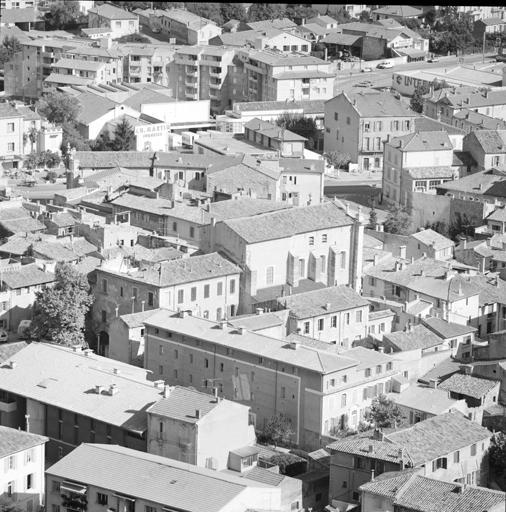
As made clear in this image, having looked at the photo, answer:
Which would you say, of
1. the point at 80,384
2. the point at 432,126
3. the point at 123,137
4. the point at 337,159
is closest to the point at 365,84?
the point at 432,126

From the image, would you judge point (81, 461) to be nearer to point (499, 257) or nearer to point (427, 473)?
point (427, 473)

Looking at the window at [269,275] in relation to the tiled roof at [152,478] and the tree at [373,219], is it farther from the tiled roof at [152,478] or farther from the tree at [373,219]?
the tiled roof at [152,478]

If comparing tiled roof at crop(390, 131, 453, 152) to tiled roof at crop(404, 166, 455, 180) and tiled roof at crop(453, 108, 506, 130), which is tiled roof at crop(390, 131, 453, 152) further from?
tiled roof at crop(453, 108, 506, 130)

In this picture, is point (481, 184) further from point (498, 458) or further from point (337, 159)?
point (498, 458)

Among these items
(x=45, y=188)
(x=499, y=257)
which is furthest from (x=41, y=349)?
(x=45, y=188)

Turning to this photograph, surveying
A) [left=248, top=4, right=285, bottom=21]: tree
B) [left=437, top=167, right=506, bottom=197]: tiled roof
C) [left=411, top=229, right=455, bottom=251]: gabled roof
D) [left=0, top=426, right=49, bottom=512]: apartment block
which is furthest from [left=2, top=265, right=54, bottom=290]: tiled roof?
[left=248, top=4, right=285, bottom=21]: tree

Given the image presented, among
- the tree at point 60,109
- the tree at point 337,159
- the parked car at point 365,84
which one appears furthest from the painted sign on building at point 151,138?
the parked car at point 365,84
